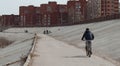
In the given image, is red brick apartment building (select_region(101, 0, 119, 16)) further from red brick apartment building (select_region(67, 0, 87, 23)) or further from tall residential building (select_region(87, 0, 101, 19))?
red brick apartment building (select_region(67, 0, 87, 23))

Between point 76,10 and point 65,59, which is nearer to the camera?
point 65,59

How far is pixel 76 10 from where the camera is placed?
19112 centimetres

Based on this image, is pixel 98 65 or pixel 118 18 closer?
pixel 98 65

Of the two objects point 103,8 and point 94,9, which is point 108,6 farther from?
point 94,9

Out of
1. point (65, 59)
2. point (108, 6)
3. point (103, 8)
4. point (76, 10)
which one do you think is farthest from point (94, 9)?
point (65, 59)

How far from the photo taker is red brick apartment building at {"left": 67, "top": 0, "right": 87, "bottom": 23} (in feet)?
621

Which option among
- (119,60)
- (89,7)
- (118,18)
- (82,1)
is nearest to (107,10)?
(89,7)

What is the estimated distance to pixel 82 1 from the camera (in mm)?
197000

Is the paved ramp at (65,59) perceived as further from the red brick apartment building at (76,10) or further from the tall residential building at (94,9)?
the red brick apartment building at (76,10)

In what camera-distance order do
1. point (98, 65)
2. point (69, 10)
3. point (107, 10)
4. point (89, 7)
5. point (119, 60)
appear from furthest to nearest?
point (69, 10)
point (89, 7)
point (107, 10)
point (119, 60)
point (98, 65)

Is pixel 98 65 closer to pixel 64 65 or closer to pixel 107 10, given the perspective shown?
pixel 64 65

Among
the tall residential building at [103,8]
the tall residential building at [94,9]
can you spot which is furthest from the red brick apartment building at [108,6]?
the tall residential building at [94,9]

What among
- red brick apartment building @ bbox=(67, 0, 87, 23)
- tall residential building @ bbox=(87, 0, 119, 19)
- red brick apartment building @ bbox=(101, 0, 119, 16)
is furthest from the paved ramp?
red brick apartment building @ bbox=(67, 0, 87, 23)

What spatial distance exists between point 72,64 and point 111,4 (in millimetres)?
152899
